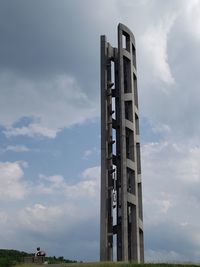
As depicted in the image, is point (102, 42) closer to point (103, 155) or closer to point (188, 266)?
point (103, 155)

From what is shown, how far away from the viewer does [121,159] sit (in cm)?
4069

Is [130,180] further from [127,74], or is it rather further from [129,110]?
[127,74]

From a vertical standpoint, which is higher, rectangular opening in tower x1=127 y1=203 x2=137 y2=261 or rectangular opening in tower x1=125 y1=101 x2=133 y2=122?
rectangular opening in tower x1=125 y1=101 x2=133 y2=122

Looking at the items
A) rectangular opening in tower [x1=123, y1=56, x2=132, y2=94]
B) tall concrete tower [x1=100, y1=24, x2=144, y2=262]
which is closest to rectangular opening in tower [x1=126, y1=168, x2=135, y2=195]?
Answer: tall concrete tower [x1=100, y1=24, x2=144, y2=262]

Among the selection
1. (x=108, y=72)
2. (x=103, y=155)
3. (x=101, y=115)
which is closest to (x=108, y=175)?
(x=103, y=155)

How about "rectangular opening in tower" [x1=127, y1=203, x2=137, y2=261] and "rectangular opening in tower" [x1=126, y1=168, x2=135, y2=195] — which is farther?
"rectangular opening in tower" [x1=126, y1=168, x2=135, y2=195]

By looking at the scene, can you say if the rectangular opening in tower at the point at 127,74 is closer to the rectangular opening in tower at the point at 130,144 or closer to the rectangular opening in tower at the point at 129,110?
the rectangular opening in tower at the point at 129,110

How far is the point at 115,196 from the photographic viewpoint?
4144 centimetres

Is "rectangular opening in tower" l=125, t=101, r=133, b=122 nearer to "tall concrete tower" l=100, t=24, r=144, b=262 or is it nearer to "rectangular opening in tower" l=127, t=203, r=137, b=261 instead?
"tall concrete tower" l=100, t=24, r=144, b=262

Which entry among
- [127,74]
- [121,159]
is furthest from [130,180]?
[127,74]

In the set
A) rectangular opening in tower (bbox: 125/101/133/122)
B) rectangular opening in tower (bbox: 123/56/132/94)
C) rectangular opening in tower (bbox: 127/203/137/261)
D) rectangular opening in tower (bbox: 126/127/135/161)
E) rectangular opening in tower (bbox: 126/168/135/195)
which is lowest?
rectangular opening in tower (bbox: 127/203/137/261)

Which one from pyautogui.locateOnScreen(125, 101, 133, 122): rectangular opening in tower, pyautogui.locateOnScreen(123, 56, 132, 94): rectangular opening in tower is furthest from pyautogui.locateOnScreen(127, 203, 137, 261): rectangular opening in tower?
pyautogui.locateOnScreen(123, 56, 132, 94): rectangular opening in tower

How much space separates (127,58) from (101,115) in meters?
5.18

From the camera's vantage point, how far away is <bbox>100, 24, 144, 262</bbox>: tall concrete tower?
4009 centimetres
